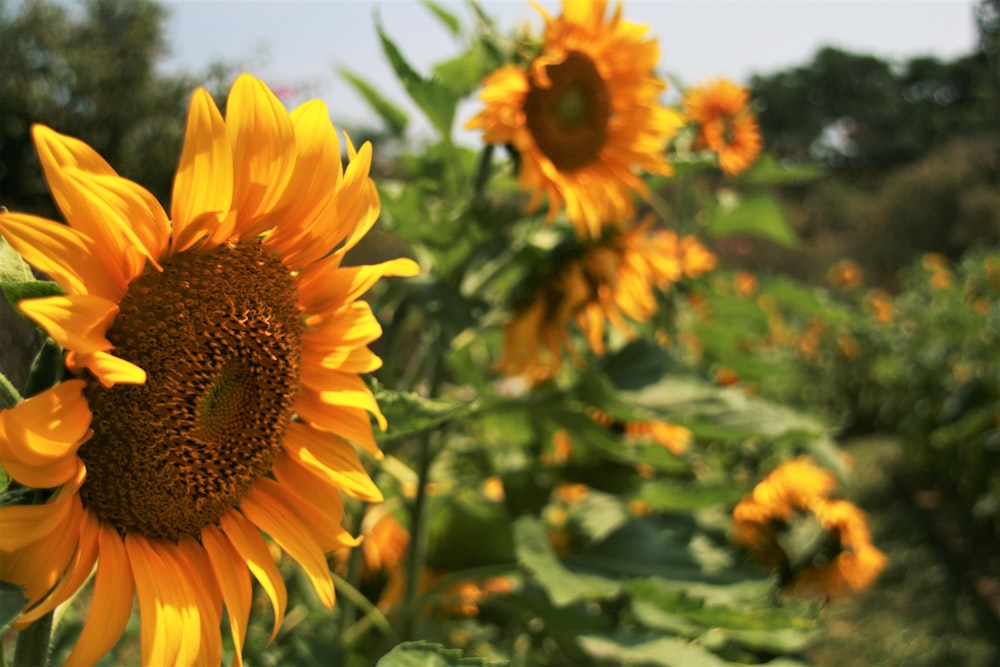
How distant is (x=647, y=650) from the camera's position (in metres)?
1.29

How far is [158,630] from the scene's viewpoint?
67cm

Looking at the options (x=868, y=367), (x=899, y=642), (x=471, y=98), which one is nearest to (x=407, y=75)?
(x=471, y=98)

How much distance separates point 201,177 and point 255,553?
1.05ft

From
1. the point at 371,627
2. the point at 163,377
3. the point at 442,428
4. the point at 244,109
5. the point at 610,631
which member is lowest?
the point at 371,627

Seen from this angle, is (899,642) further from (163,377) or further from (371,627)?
→ (163,377)

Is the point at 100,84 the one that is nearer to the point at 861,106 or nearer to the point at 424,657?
the point at 424,657

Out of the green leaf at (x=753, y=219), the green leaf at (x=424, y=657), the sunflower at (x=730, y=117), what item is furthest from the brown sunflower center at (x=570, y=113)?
the sunflower at (x=730, y=117)

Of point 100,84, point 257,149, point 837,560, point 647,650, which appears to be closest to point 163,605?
point 257,149

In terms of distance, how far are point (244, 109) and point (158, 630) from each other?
393mm

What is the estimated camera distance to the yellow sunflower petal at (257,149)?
70 cm

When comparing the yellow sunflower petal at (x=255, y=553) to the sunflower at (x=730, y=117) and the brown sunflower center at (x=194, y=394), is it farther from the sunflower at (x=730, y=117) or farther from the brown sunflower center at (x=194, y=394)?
the sunflower at (x=730, y=117)

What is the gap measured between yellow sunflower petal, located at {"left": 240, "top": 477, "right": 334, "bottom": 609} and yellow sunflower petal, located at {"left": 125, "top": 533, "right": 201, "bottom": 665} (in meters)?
0.08

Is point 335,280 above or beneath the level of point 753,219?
beneath

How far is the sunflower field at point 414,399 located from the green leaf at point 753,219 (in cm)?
1
